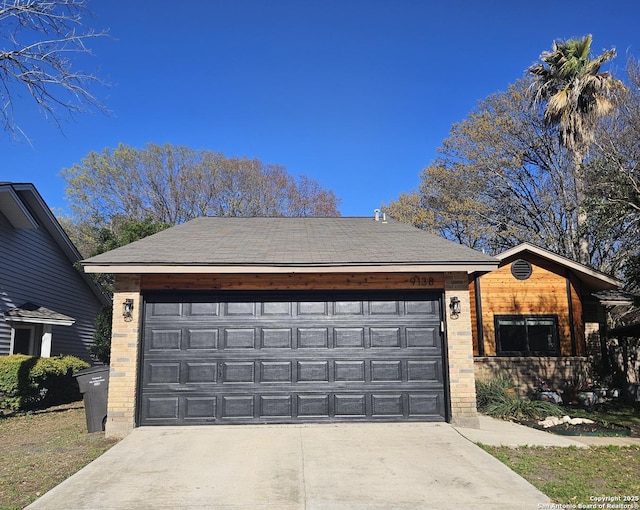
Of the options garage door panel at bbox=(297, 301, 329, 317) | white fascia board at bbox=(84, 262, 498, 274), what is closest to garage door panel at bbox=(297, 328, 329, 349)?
garage door panel at bbox=(297, 301, 329, 317)

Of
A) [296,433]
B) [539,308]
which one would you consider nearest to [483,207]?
[539,308]

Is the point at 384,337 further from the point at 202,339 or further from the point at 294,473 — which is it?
the point at 294,473

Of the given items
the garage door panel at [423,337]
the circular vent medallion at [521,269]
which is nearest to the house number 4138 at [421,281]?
the garage door panel at [423,337]

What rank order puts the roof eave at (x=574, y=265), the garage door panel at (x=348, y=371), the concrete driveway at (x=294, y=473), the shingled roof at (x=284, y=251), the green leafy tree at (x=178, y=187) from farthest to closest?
the green leafy tree at (x=178, y=187) → the roof eave at (x=574, y=265) → the garage door panel at (x=348, y=371) → the shingled roof at (x=284, y=251) → the concrete driveway at (x=294, y=473)

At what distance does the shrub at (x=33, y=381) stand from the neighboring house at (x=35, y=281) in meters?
1.22

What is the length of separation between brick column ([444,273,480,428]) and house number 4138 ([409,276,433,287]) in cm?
31

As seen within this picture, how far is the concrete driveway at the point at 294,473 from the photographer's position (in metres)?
5.33

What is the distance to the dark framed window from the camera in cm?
1404

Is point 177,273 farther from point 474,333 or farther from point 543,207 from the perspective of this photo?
point 543,207

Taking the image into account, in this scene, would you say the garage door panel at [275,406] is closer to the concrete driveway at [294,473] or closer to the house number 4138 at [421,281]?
the concrete driveway at [294,473]

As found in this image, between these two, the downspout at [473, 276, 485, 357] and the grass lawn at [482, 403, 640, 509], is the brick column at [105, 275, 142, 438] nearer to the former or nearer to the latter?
the grass lawn at [482, 403, 640, 509]

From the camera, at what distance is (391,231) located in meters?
12.0

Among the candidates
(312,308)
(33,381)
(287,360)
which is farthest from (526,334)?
(33,381)

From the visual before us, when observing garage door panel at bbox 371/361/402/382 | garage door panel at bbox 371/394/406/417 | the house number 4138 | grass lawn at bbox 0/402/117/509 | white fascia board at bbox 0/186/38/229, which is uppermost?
white fascia board at bbox 0/186/38/229
